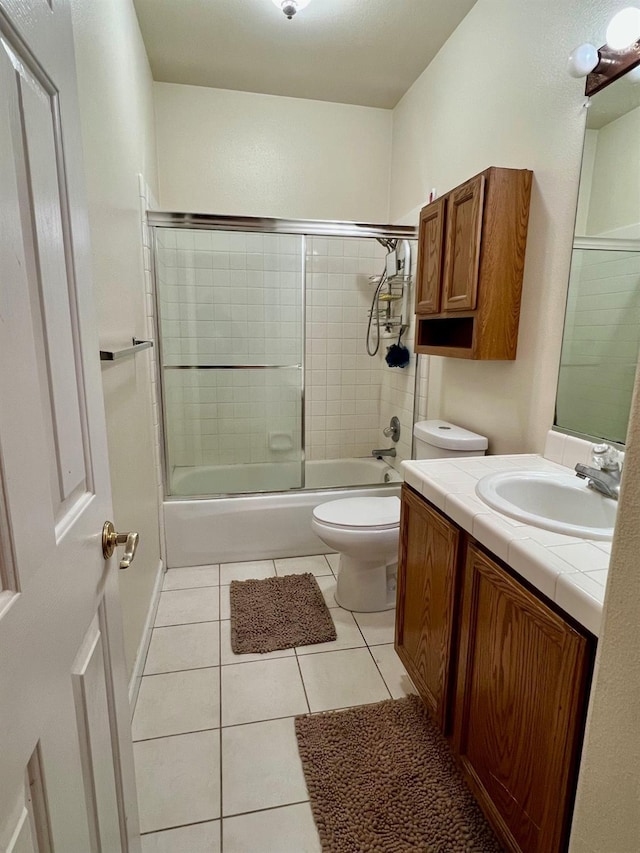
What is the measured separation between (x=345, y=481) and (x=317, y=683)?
1.71 meters

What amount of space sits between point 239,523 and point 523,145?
2244 mm

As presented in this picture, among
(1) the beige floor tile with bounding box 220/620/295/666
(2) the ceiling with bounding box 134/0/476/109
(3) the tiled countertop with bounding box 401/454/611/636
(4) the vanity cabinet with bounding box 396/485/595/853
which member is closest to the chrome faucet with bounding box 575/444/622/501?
(3) the tiled countertop with bounding box 401/454/611/636

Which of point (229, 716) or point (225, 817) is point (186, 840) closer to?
point (225, 817)

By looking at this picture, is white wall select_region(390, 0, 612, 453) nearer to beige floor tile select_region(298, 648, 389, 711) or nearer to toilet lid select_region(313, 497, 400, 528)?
toilet lid select_region(313, 497, 400, 528)

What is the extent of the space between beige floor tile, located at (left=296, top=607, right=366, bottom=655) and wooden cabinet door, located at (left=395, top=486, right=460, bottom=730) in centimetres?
31

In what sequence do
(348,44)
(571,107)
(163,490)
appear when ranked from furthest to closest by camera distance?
(163,490)
(348,44)
(571,107)

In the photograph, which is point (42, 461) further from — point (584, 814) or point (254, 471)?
point (254, 471)

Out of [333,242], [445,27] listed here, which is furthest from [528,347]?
[333,242]

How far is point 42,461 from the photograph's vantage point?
55cm

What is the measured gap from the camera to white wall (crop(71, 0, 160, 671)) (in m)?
1.33

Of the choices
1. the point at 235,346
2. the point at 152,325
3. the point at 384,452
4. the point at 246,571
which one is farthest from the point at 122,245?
the point at 384,452

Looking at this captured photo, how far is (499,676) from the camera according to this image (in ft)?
3.43

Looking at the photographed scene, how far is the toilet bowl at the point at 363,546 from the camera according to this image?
200cm

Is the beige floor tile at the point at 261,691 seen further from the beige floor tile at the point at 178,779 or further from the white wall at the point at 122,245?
the white wall at the point at 122,245
